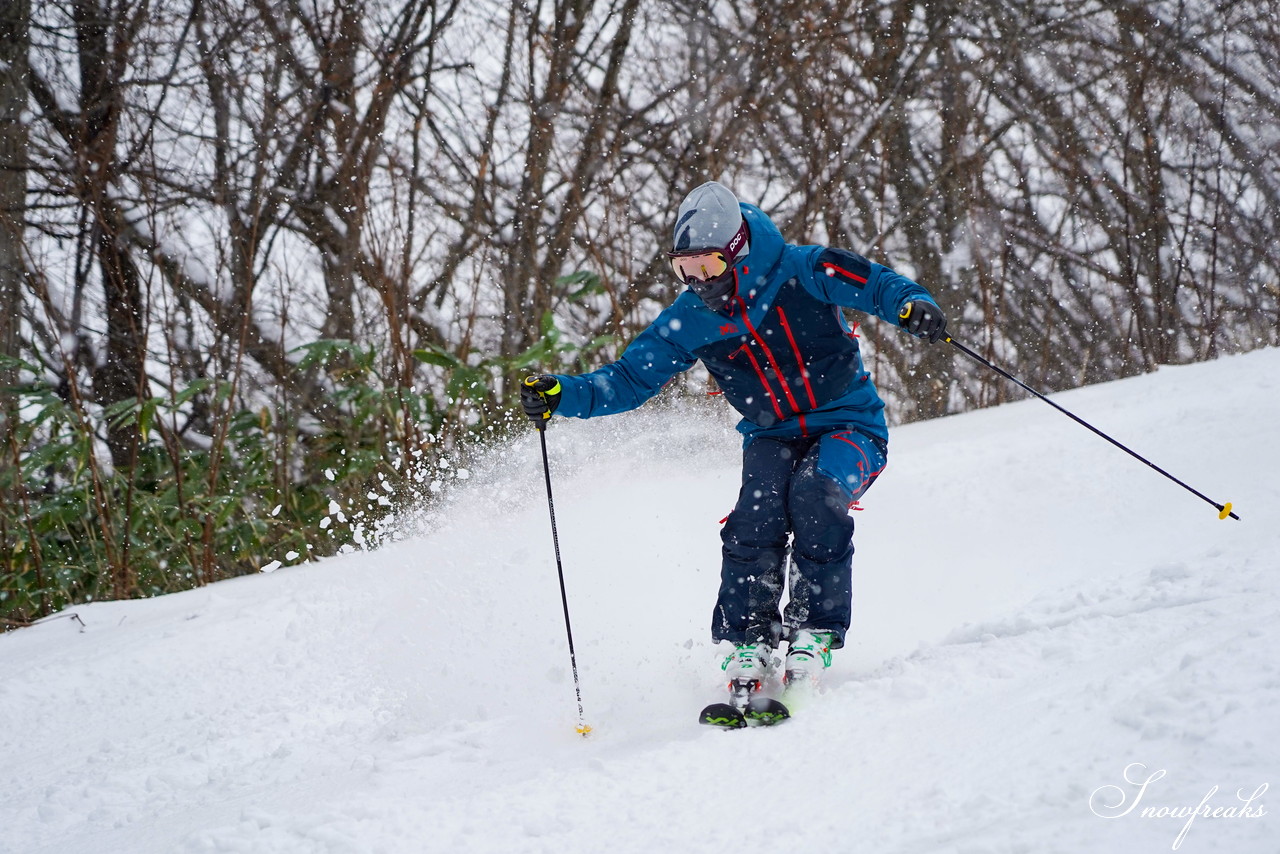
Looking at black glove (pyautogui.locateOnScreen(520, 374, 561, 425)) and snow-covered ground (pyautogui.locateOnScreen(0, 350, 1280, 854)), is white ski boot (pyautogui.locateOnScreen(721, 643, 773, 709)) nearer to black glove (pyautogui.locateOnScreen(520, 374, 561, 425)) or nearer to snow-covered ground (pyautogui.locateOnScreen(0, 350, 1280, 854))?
snow-covered ground (pyautogui.locateOnScreen(0, 350, 1280, 854))

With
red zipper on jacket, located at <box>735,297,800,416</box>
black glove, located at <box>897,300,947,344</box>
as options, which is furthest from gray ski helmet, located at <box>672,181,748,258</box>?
black glove, located at <box>897,300,947,344</box>

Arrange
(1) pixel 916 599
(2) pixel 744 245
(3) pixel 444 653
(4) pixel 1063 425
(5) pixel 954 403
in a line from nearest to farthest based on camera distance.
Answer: (2) pixel 744 245 → (3) pixel 444 653 → (1) pixel 916 599 → (4) pixel 1063 425 → (5) pixel 954 403

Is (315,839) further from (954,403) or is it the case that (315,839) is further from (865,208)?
(954,403)

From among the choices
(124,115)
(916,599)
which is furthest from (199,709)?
(124,115)

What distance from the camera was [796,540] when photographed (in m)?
2.77

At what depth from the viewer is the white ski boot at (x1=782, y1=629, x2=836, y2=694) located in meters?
2.58

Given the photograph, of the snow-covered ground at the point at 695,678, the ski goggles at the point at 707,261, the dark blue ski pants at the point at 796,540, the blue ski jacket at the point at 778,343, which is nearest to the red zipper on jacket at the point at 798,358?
the blue ski jacket at the point at 778,343

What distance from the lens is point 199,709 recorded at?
9.62 feet

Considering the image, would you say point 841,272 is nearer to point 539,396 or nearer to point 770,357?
point 770,357

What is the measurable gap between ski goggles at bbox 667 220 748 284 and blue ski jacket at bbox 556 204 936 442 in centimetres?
5

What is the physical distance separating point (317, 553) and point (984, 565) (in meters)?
3.68

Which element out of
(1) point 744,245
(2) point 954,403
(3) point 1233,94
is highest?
(3) point 1233,94

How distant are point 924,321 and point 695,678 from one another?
1234 mm

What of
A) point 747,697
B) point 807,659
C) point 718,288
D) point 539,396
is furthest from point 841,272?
point 747,697
